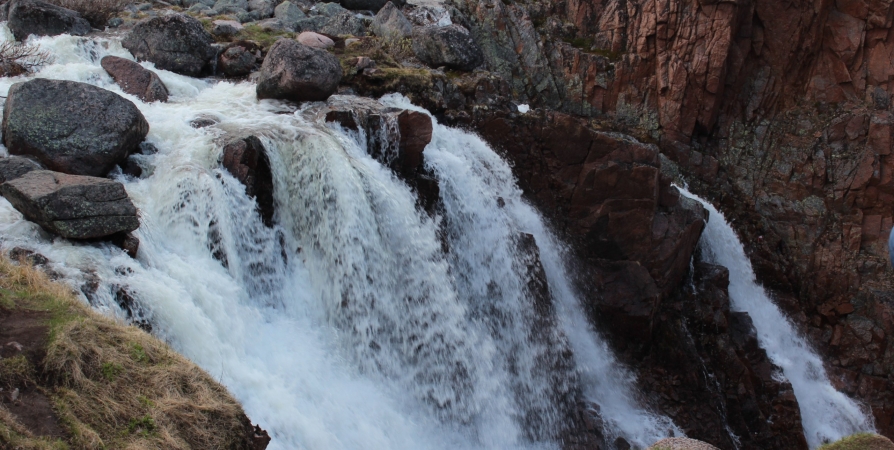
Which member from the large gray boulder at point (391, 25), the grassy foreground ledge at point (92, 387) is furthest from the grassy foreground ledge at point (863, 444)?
the large gray boulder at point (391, 25)

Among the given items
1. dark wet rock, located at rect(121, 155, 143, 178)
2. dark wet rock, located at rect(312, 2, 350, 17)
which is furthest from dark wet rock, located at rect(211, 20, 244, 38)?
dark wet rock, located at rect(121, 155, 143, 178)

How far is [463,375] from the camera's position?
35.3ft

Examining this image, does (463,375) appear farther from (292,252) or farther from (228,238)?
(228,238)

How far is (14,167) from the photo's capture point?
30.1 ft

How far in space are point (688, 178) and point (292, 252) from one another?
1325cm

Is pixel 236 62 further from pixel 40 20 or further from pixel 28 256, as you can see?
pixel 28 256

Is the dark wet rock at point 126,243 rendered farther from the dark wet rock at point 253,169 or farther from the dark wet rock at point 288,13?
the dark wet rock at point 288,13

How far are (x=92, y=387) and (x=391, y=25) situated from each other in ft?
49.7

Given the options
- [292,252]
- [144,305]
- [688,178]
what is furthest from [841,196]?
[144,305]

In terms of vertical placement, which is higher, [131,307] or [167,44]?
[167,44]

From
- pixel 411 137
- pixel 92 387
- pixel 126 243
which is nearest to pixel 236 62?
pixel 411 137

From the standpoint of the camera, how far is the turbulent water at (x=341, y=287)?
8.06 meters

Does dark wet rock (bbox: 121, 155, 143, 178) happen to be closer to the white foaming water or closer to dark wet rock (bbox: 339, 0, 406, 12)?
the white foaming water

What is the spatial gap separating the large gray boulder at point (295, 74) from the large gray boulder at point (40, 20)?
540cm
